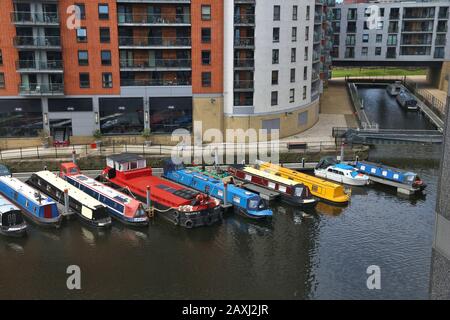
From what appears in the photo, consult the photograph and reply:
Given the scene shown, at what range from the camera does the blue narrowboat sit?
170 feet

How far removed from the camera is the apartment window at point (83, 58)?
6450 centimetres

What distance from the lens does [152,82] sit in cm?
6700

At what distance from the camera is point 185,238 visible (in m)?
42.1

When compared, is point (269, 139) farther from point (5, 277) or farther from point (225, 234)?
point (5, 277)

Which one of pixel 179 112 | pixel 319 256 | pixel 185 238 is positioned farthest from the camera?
pixel 179 112

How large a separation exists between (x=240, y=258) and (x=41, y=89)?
39.2m

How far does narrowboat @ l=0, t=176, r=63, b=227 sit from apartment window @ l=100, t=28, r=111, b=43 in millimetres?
23952

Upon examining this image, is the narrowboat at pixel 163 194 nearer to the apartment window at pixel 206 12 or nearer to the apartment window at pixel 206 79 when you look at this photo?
the apartment window at pixel 206 79

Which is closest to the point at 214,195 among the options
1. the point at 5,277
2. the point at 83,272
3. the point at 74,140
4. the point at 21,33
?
the point at 83,272

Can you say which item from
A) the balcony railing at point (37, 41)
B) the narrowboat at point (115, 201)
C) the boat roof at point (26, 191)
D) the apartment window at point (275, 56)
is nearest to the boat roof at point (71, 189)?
the narrowboat at point (115, 201)

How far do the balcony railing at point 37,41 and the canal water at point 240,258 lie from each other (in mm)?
28861

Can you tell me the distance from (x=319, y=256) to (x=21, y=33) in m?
47.5

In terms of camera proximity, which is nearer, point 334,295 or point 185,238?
point 334,295

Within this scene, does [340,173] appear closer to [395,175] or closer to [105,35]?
[395,175]
